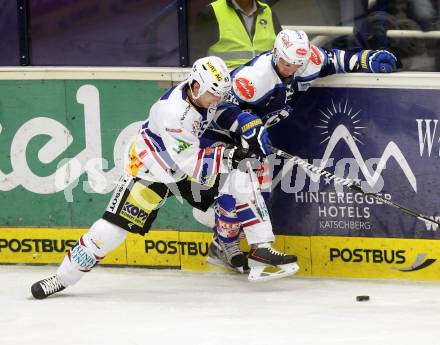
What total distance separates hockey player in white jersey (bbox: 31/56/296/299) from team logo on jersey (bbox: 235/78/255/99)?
24 centimetres

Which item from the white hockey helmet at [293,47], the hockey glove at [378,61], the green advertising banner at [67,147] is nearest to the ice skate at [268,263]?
the green advertising banner at [67,147]

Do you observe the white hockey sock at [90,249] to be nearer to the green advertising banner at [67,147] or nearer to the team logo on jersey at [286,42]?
the green advertising banner at [67,147]

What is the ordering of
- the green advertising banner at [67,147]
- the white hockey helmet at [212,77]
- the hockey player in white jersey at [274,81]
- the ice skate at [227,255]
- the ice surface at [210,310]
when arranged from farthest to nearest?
the green advertising banner at [67,147], the ice skate at [227,255], the hockey player in white jersey at [274,81], the white hockey helmet at [212,77], the ice surface at [210,310]

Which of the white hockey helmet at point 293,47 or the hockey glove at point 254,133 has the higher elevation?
the white hockey helmet at point 293,47

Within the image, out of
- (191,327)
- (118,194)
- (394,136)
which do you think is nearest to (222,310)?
(191,327)

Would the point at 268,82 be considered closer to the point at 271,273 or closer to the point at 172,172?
the point at 172,172

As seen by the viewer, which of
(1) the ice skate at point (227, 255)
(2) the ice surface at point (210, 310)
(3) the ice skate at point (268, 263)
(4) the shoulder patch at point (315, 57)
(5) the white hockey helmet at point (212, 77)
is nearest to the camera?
(2) the ice surface at point (210, 310)

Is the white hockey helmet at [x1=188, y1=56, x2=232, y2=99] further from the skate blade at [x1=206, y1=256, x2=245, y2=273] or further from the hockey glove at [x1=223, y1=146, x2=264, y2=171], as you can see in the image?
the skate blade at [x1=206, y1=256, x2=245, y2=273]

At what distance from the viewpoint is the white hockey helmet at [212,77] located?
6738 mm

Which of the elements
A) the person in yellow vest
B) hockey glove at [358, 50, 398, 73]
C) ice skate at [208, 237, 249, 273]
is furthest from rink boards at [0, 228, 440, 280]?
the person in yellow vest

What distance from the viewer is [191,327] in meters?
6.32

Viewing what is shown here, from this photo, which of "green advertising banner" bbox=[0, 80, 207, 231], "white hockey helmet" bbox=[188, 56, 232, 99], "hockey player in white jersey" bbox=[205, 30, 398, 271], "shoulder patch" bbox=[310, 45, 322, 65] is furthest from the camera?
"green advertising banner" bbox=[0, 80, 207, 231]

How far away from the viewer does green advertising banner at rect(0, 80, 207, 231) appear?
769cm

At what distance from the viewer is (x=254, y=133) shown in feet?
22.8
